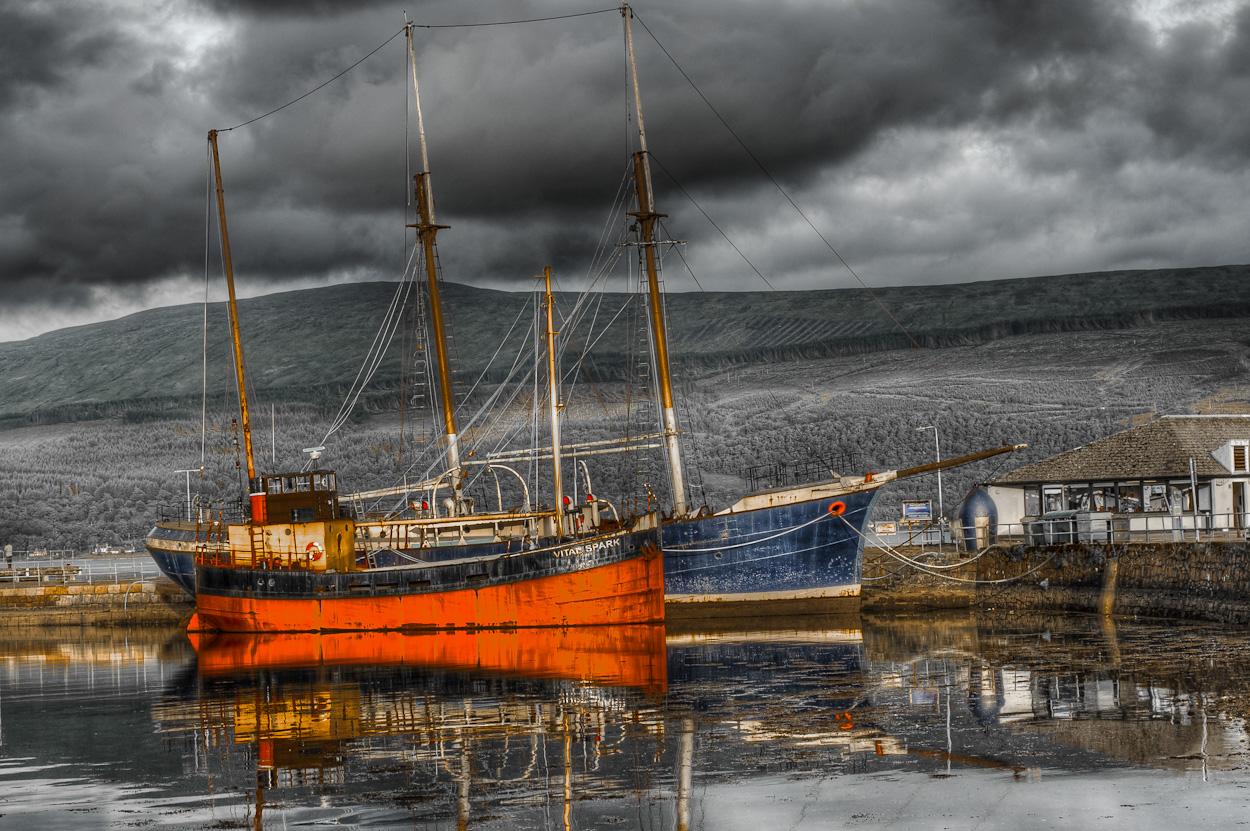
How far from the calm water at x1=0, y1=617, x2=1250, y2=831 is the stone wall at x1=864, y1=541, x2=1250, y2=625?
A: 2568 millimetres

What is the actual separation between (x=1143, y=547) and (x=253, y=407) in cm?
14240

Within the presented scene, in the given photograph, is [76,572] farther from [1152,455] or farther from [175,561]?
[1152,455]

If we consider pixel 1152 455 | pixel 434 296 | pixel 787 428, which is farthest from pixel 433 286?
pixel 787 428

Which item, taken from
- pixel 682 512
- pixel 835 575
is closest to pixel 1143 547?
pixel 835 575

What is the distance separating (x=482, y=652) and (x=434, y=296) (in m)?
19.5

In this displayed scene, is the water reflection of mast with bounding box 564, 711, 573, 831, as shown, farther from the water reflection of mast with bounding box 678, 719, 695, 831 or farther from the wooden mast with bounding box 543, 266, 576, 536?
the wooden mast with bounding box 543, 266, 576, 536

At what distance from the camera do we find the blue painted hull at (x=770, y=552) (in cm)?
3925

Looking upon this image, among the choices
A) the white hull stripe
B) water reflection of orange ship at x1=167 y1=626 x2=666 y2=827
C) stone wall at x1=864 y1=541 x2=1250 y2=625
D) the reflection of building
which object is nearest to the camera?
water reflection of orange ship at x1=167 y1=626 x2=666 y2=827

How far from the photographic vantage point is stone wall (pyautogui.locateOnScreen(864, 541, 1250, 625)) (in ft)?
107

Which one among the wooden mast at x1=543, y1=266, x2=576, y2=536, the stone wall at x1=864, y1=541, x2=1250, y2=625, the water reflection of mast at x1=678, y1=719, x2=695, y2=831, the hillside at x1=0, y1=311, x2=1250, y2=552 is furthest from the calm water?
the hillside at x1=0, y1=311, x2=1250, y2=552

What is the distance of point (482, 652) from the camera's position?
31.2m

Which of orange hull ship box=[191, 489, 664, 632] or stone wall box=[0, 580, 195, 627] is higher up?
orange hull ship box=[191, 489, 664, 632]

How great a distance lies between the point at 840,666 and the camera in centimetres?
2533

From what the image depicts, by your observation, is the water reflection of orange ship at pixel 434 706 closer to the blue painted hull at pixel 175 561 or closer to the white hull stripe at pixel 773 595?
the white hull stripe at pixel 773 595
